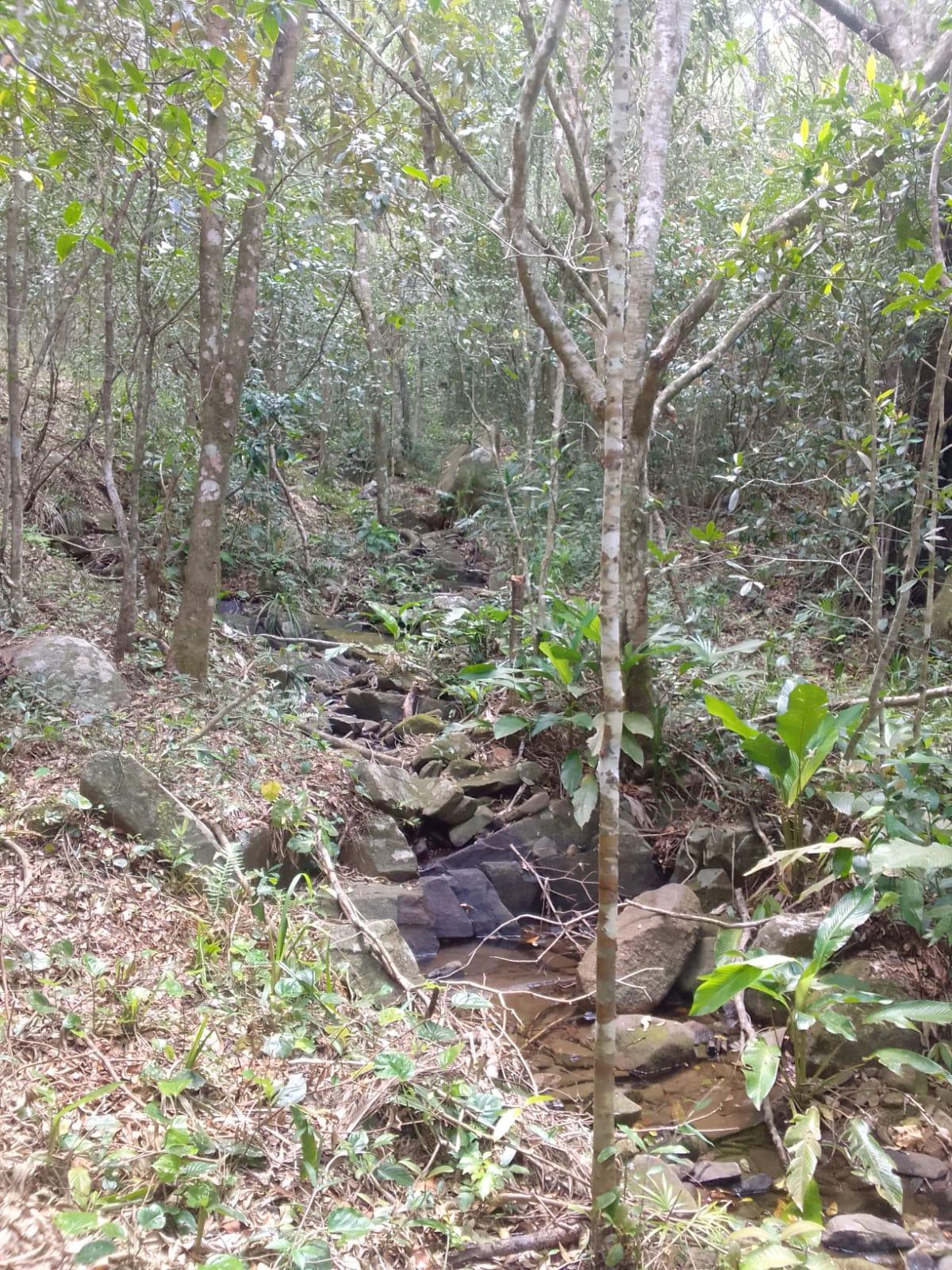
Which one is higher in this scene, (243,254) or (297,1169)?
(243,254)

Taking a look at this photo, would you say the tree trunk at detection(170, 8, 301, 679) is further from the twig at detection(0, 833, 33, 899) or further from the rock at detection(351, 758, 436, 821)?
the twig at detection(0, 833, 33, 899)

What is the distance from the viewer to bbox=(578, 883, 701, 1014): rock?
15.3 feet

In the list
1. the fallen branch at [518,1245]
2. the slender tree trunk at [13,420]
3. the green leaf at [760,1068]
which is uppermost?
the slender tree trunk at [13,420]

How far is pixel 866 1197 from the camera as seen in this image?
341cm

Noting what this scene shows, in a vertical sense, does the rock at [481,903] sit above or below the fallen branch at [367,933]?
below

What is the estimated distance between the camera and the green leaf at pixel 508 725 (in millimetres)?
6348

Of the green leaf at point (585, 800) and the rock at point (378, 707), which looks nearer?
the green leaf at point (585, 800)

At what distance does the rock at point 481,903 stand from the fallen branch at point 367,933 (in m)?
1.04

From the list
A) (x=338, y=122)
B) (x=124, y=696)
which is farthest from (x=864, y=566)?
(x=124, y=696)

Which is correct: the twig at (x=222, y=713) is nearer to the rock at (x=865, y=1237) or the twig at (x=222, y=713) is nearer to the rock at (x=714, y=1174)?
the rock at (x=714, y=1174)

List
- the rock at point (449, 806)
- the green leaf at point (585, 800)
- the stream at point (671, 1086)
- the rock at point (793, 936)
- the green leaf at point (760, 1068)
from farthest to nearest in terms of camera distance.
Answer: the rock at point (449, 806) < the green leaf at point (585, 800) < the rock at point (793, 936) < the stream at point (671, 1086) < the green leaf at point (760, 1068)

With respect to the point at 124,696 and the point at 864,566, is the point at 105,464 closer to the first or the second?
the point at 124,696

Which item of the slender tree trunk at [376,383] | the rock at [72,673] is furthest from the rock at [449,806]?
the slender tree trunk at [376,383]

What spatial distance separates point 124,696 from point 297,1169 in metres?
3.68
